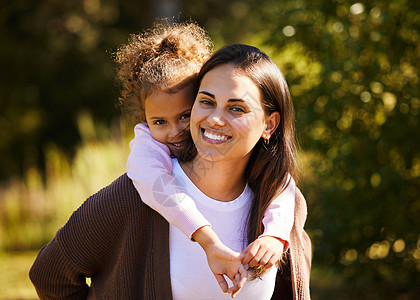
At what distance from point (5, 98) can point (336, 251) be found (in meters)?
12.9

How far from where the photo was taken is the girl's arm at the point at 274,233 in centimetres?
177

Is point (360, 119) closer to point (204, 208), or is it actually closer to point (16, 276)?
point (204, 208)

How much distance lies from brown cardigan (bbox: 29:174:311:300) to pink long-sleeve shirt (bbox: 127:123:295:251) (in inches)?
3.3

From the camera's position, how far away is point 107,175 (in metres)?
6.95

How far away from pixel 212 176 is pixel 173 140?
0.22 metres

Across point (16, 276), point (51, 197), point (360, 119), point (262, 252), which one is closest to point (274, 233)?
point (262, 252)

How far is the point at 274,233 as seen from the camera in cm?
189

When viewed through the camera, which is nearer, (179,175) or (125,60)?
(179,175)

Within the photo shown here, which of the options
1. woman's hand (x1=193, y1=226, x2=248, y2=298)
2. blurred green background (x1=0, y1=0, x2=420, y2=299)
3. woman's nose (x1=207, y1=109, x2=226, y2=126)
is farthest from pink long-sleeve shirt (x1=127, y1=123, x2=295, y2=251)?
blurred green background (x1=0, y1=0, x2=420, y2=299)

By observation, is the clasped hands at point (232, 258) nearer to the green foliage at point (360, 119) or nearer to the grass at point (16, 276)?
the green foliage at point (360, 119)

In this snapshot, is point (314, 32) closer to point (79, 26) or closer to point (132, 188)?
point (132, 188)

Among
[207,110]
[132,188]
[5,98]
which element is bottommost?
[132,188]

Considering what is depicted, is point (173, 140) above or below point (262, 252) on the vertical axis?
above

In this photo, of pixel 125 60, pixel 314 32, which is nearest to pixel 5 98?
pixel 314 32
